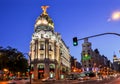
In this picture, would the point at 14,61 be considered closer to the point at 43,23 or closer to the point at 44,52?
the point at 44,52

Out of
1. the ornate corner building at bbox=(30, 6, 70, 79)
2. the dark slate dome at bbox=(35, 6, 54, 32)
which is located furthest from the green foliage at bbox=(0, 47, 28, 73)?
the dark slate dome at bbox=(35, 6, 54, 32)

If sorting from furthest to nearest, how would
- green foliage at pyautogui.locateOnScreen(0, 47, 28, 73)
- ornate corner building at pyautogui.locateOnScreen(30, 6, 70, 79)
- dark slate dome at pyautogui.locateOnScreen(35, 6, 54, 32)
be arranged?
dark slate dome at pyautogui.locateOnScreen(35, 6, 54, 32)
ornate corner building at pyautogui.locateOnScreen(30, 6, 70, 79)
green foliage at pyautogui.locateOnScreen(0, 47, 28, 73)

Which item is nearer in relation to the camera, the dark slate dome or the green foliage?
the green foliage

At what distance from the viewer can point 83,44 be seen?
186 m

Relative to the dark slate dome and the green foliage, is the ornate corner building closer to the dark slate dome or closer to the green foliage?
the dark slate dome

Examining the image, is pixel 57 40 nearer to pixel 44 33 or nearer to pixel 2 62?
pixel 44 33

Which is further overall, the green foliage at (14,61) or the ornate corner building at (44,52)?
the ornate corner building at (44,52)

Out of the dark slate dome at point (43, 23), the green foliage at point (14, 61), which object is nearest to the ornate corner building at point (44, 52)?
the dark slate dome at point (43, 23)

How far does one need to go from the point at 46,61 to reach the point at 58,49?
1335 centimetres

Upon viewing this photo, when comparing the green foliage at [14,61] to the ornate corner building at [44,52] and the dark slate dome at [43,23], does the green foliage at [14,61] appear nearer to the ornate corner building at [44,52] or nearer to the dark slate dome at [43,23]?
the ornate corner building at [44,52]

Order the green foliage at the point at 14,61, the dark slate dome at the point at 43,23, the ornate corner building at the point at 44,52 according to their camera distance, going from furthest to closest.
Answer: the dark slate dome at the point at 43,23, the ornate corner building at the point at 44,52, the green foliage at the point at 14,61

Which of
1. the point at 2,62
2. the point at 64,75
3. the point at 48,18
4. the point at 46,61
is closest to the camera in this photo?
the point at 2,62

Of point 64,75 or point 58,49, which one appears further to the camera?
point 64,75

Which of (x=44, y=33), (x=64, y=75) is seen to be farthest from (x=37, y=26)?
(x=64, y=75)
